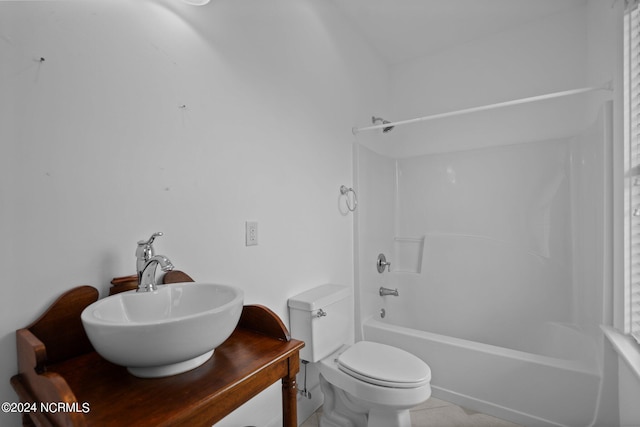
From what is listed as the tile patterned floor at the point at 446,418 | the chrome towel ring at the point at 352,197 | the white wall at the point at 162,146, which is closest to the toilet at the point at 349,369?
the white wall at the point at 162,146

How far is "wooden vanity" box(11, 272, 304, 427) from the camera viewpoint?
Result: 0.62m

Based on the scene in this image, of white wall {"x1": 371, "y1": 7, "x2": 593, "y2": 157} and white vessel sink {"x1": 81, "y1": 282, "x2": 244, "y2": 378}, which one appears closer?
white vessel sink {"x1": 81, "y1": 282, "x2": 244, "y2": 378}

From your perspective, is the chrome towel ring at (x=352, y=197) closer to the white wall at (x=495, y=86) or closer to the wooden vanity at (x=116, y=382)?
the white wall at (x=495, y=86)

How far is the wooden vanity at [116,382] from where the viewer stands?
0.62 meters

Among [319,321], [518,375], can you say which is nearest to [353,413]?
[319,321]

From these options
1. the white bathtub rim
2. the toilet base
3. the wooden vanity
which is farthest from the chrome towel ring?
the wooden vanity

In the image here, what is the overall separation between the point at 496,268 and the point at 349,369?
1527mm

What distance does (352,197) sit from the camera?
222cm

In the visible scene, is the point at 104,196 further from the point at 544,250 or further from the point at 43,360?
the point at 544,250

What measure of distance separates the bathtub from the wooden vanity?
4.13ft

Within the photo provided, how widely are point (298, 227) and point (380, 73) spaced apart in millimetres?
1838

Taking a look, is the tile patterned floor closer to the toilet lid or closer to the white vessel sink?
the toilet lid

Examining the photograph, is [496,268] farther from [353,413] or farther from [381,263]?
[353,413]

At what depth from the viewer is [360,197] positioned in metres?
2.28
